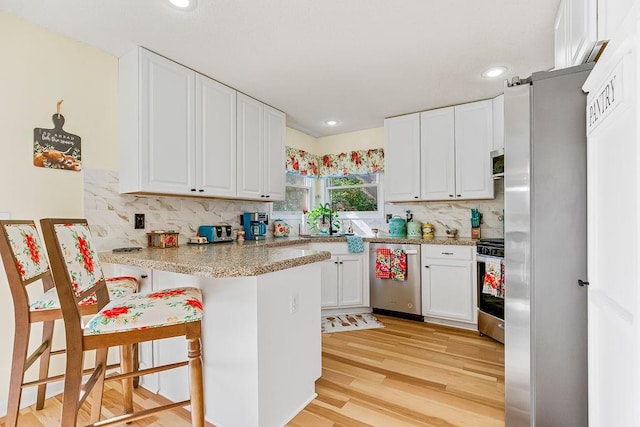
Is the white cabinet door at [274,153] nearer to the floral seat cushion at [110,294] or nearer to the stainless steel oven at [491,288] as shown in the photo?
the floral seat cushion at [110,294]

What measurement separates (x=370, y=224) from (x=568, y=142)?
2910 millimetres

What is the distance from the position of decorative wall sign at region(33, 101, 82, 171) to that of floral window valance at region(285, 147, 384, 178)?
2.18 metres

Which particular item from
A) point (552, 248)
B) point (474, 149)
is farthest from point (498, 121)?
point (552, 248)

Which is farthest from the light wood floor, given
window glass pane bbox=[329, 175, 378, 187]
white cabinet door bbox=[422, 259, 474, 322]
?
window glass pane bbox=[329, 175, 378, 187]

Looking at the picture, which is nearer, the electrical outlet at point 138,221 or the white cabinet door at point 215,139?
the electrical outlet at point 138,221

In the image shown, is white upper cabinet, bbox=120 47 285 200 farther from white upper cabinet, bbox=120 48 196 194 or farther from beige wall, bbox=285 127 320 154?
beige wall, bbox=285 127 320 154

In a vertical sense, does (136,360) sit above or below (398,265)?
below

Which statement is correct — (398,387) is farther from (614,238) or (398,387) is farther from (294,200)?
(294,200)

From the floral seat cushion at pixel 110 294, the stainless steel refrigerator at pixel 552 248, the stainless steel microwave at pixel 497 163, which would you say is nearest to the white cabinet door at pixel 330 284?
the stainless steel microwave at pixel 497 163

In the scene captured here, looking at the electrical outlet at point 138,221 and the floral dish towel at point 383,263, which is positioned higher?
the electrical outlet at point 138,221

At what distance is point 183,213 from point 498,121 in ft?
10.2

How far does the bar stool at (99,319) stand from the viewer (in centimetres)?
106

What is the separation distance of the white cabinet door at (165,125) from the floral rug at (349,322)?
189cm

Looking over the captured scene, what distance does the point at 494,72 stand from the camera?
8.24 ft
